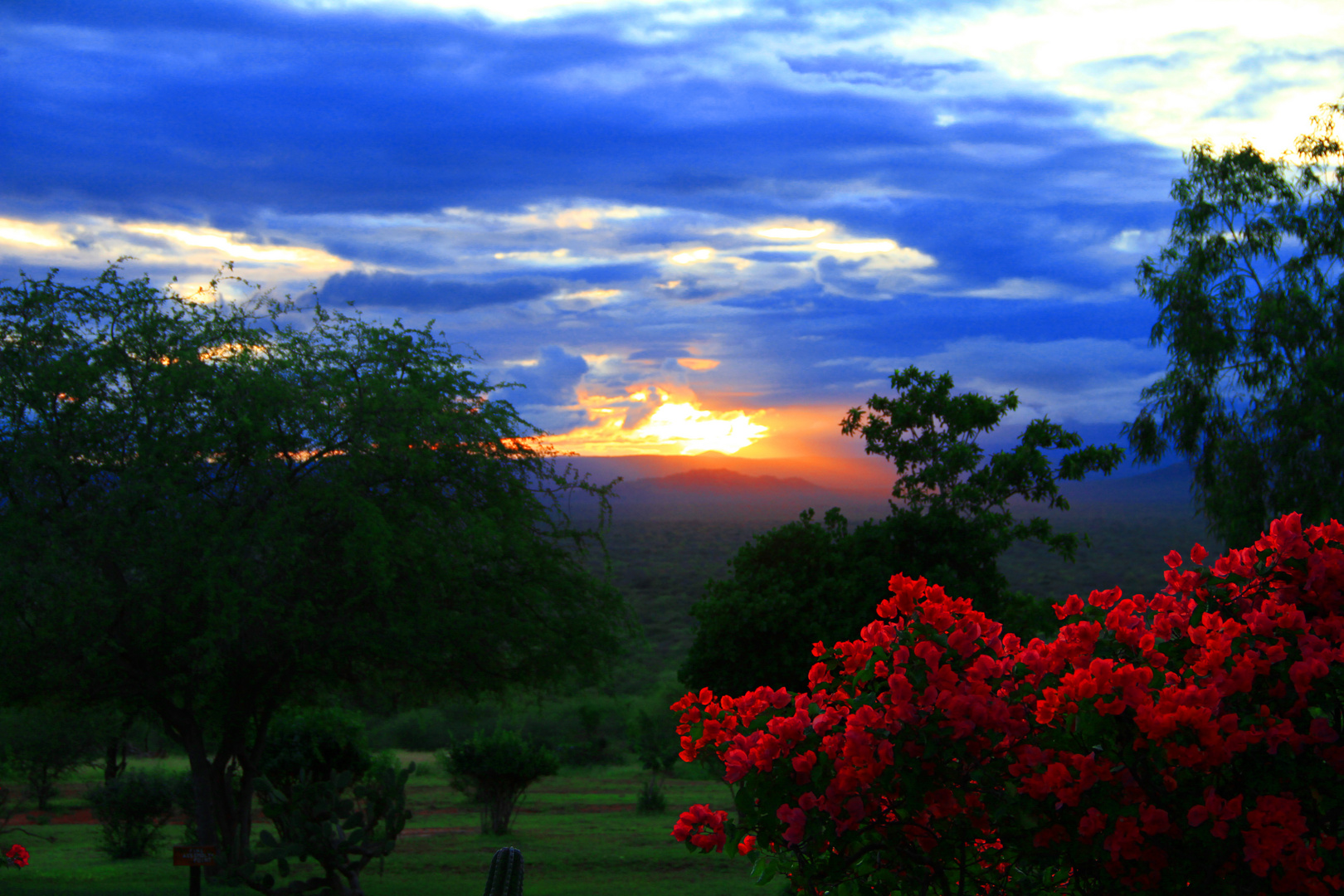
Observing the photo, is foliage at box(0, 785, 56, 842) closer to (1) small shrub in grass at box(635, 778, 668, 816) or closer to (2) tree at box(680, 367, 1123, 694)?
(2) tree at box(680, 367, 1123, 694)

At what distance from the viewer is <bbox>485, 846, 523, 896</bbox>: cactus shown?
717 centimetres

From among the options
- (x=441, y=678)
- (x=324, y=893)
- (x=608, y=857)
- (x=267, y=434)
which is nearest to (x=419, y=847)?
(x=608, y=857)

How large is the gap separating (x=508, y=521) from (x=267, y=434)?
3.81 meters

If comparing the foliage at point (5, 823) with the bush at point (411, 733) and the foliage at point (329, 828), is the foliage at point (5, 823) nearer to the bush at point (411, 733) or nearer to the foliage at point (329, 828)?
the foliage at point (329, 828)

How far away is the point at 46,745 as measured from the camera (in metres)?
38.2

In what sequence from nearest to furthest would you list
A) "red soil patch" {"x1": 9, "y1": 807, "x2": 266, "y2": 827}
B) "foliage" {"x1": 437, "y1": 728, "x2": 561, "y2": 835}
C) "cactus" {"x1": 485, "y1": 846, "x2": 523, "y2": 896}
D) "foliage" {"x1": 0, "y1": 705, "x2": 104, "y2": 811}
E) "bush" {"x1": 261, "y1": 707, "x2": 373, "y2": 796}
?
"cactus" {"x1": 485, "y1": 846, "x2": 523, "y2": 896}, "bush" {"x1": 261, "y1": 707, "x2": 373, "y2": 796}, "foliage" {"x1": 437, "y1": 728, "x2": 561, "y2": 835}, "red soil patch" {"x1": 9, "y1": 807, "x2": 266, "y2": 827}, "foliage" {"x1": 0, "y1": 705, "x2": 104, "y2": 811}

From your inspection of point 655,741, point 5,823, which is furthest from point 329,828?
point 655,741

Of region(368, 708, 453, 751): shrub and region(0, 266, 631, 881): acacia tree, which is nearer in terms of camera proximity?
region(0, 266, 631, 881): acacia tree

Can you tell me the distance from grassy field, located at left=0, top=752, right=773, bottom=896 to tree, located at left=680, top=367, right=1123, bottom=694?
3.76 m

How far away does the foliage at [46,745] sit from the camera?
122 feet

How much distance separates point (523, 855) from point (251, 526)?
8.65 meters

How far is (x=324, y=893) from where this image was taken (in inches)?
572

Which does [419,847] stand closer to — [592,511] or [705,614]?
[705,614]

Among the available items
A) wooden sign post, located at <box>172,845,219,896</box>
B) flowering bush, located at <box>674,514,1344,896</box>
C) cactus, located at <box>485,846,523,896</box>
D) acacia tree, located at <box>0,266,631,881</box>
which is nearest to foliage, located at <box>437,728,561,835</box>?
acacia tree, located at <box>0,266,631,881</box>
